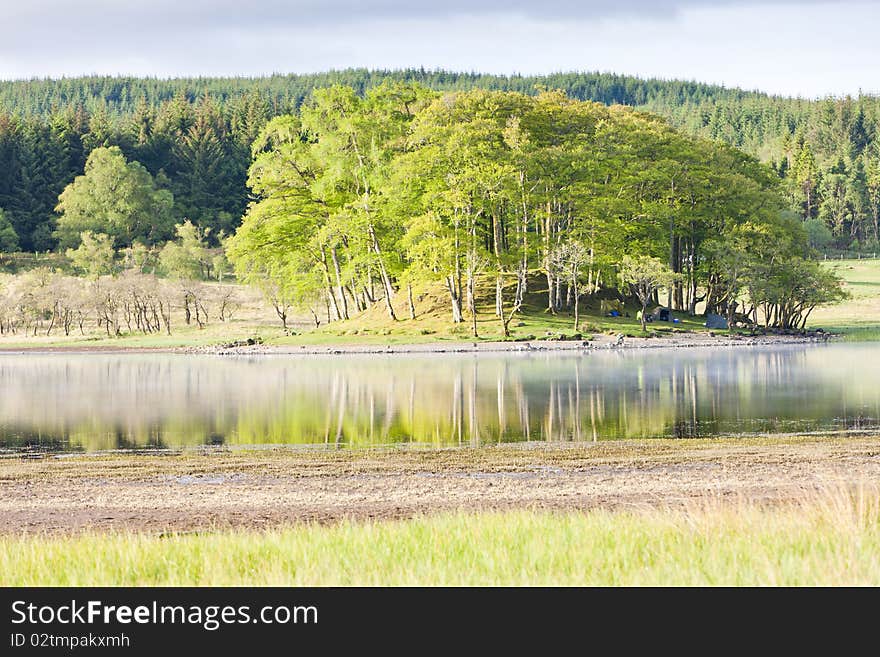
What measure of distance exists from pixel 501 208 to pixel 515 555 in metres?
68.5

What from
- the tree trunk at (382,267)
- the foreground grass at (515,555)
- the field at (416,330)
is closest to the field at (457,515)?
the foreground grass at (515,555)

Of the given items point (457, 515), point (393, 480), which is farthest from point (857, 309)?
point (457, 515)

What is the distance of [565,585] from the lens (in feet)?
21.3

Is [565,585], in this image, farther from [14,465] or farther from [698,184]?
[698,184]

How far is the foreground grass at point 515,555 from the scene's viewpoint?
669 cm

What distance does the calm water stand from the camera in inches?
1061

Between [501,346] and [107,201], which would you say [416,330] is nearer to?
[501,346]

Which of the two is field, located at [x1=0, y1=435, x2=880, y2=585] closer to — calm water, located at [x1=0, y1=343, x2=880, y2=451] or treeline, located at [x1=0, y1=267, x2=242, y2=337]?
calm water, located at [x1=0, y1=343, x2=880, y2=451]

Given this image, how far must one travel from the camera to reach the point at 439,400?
34562 mm

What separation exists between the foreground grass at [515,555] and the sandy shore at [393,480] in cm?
453

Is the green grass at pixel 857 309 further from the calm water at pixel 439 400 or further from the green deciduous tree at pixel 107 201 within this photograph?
the green deciduous tree at pixel 107 201

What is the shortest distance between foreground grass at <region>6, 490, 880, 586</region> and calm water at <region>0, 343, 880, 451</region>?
1621cm

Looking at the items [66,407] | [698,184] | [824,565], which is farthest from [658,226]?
[824,565]

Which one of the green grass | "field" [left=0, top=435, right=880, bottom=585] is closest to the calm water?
"field" [left=0, top=435, right=880, bottom=585]
